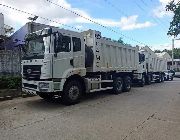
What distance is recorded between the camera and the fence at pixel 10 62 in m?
15.4

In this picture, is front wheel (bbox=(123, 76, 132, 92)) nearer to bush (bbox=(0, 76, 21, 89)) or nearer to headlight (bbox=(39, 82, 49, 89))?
bush (bbox=(0, 76, 21, 89))

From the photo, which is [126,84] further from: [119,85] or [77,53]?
[77,53]

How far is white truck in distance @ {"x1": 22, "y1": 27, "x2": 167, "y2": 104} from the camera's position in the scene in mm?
9961

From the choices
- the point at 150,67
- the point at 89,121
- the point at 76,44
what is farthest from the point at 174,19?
the point at 89,121

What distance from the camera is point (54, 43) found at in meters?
10.0

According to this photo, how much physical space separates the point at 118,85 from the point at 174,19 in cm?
691

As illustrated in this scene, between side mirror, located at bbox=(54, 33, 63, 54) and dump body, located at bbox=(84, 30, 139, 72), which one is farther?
dump body, located at bbox=(84, 30, 139, 72)

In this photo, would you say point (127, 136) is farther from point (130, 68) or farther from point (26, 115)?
point (130, 68)

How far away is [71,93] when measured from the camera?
10656 mm

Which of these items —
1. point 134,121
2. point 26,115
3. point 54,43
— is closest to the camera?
point 134,121

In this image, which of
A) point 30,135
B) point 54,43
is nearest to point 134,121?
point 30,135

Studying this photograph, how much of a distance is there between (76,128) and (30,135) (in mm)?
1298

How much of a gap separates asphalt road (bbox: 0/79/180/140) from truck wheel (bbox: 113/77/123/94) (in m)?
3.12

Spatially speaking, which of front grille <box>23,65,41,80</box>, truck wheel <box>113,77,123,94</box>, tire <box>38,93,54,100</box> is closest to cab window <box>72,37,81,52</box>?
front grille <box>23,65,41,80</box>
